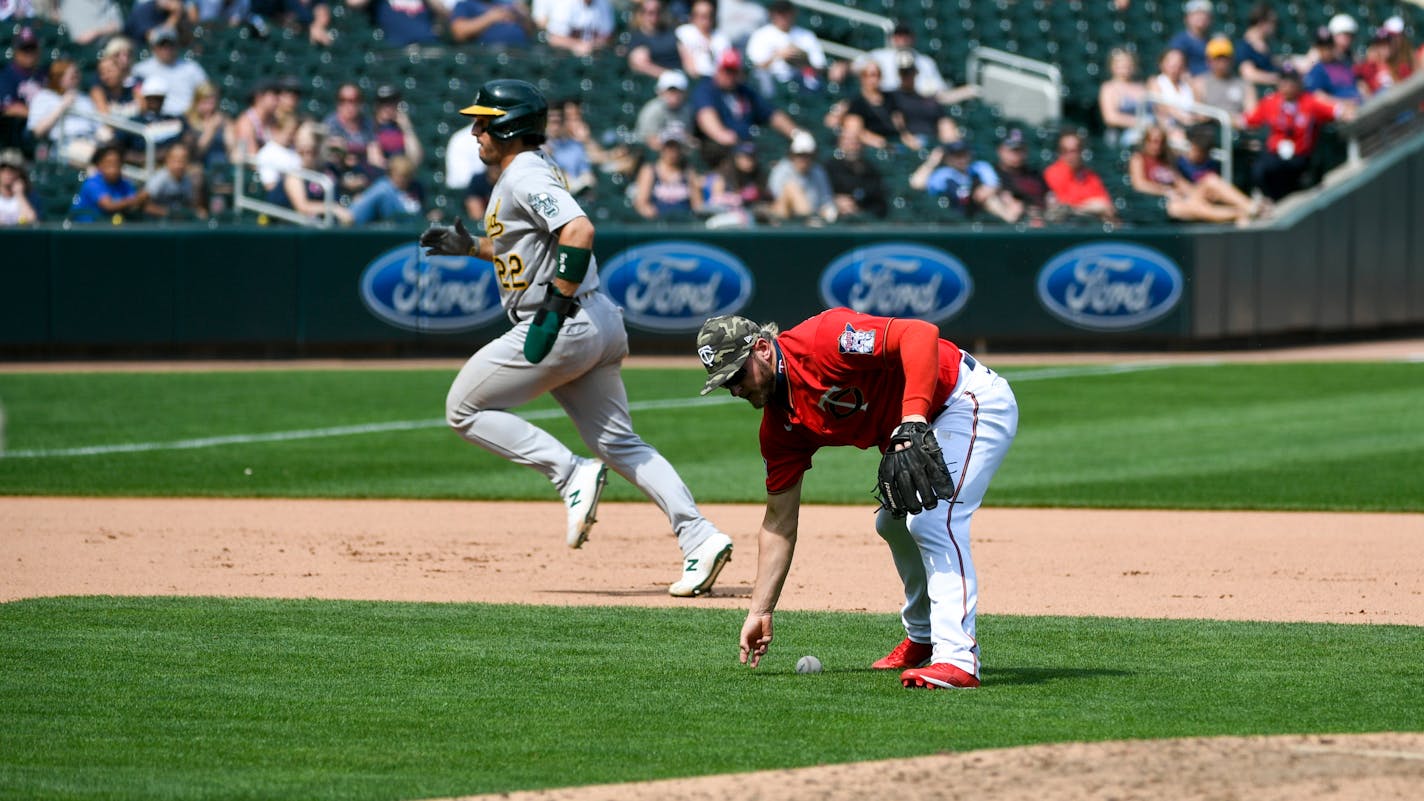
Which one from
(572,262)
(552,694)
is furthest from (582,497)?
(552,694)

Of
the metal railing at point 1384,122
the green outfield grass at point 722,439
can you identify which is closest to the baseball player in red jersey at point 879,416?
the green outfield grass at point 722,439

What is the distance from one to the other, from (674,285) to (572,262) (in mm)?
11141

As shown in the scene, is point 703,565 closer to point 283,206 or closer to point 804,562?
point 804,562

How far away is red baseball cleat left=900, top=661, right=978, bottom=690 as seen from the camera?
18.4 ft

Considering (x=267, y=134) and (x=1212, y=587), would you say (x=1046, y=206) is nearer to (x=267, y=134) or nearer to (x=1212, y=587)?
(x=267, y=134)

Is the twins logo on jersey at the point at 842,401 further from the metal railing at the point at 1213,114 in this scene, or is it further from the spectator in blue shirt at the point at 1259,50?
the spectator in blue shirt at the point at 1259,50

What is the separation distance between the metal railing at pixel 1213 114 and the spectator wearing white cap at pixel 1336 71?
4.05 ft

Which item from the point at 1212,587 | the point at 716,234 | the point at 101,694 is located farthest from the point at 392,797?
the point at 716,234

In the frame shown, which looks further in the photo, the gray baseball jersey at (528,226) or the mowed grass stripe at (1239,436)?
the mowed grass stripe at (1239,436)

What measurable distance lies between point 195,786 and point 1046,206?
619 inches

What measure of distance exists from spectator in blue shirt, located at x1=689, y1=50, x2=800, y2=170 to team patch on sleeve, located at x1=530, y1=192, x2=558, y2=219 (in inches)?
463

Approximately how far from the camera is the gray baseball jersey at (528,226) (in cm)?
741

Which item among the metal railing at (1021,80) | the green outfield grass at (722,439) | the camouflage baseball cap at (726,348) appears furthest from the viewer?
the metal railing at (1021,80)

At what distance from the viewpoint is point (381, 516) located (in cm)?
1027
